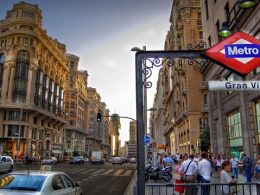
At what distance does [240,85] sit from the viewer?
6.01 metres

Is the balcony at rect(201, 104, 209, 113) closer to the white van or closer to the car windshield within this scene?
the white van

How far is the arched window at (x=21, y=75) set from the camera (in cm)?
6550

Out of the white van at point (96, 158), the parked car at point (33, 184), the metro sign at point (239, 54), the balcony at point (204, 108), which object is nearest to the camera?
the metro sign at point (239, 54)

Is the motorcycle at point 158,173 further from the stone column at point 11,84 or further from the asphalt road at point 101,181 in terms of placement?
the stone column at point 11,84

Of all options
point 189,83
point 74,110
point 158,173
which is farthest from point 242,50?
point 74,110

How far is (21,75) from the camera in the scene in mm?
66938

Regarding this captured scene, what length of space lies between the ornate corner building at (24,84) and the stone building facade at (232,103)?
42468mm

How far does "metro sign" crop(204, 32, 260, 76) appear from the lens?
234 inches

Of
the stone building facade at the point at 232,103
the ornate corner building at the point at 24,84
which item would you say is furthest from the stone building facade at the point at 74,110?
the stone building facade at the point at 232,103

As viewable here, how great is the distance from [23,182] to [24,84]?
62.6 m

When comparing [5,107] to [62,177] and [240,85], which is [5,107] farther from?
[240,85]

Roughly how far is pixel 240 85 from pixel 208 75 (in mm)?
23736

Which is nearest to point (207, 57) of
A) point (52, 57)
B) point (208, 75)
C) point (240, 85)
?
point (240, 85)

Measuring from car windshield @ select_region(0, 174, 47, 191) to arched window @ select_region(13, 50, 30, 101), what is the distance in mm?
60902
